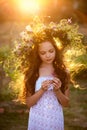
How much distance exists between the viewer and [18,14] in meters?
16.5

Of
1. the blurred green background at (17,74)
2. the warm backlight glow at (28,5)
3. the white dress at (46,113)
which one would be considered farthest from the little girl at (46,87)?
the warm backlight glow at (28,5)

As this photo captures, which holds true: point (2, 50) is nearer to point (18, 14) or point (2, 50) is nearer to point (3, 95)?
point (3, 95)

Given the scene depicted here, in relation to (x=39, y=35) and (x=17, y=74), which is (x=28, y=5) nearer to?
(x=17, y=74)

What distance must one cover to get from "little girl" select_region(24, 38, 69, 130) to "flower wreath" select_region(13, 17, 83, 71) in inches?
2.7

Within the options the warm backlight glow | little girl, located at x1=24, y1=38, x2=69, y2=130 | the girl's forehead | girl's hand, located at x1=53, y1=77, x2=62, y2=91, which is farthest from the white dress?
the warm backlight glow

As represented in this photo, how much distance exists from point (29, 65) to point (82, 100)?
15.3ft

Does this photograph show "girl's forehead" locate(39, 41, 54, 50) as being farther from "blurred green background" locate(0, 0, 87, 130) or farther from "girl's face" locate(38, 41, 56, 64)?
"blurred green background" locate(0, 0, 87, 130)

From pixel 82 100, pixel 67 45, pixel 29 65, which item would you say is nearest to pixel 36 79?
pixel 29 65

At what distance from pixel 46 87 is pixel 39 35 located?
25.3 inches

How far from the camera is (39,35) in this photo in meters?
4.41

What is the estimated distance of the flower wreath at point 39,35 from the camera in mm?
4414

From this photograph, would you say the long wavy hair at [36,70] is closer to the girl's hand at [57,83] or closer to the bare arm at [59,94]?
the bare arm at [59,94]

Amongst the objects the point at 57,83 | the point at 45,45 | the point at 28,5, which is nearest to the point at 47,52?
the point at 45,45

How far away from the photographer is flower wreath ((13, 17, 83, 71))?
4414 mm
